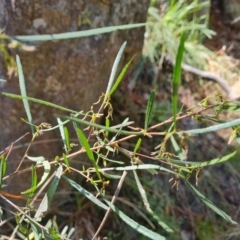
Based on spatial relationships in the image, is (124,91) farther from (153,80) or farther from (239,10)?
(239,10)

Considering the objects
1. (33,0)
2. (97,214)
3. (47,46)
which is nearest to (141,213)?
(97,214)

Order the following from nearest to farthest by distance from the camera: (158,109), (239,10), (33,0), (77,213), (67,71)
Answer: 1. (33,0)
2. (67,71)
3. (77,213)
4. (158,109)
5. (239,10)

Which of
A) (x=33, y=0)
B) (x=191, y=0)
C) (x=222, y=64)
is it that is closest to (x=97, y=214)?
(x=33, y=0)

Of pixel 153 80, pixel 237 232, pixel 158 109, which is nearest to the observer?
pixel 237 232

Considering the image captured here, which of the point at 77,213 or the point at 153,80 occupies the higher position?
the point at 153,80

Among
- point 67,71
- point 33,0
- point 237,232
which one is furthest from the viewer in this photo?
point 237,232

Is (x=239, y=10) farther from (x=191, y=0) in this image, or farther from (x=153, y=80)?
(x=153, y=80)

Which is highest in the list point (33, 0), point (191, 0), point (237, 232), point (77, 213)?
point (33, 0)

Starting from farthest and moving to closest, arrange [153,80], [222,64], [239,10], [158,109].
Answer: [239,10] < [222,64] < [153,80] < [158,109]

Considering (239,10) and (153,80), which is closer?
(153,80)
